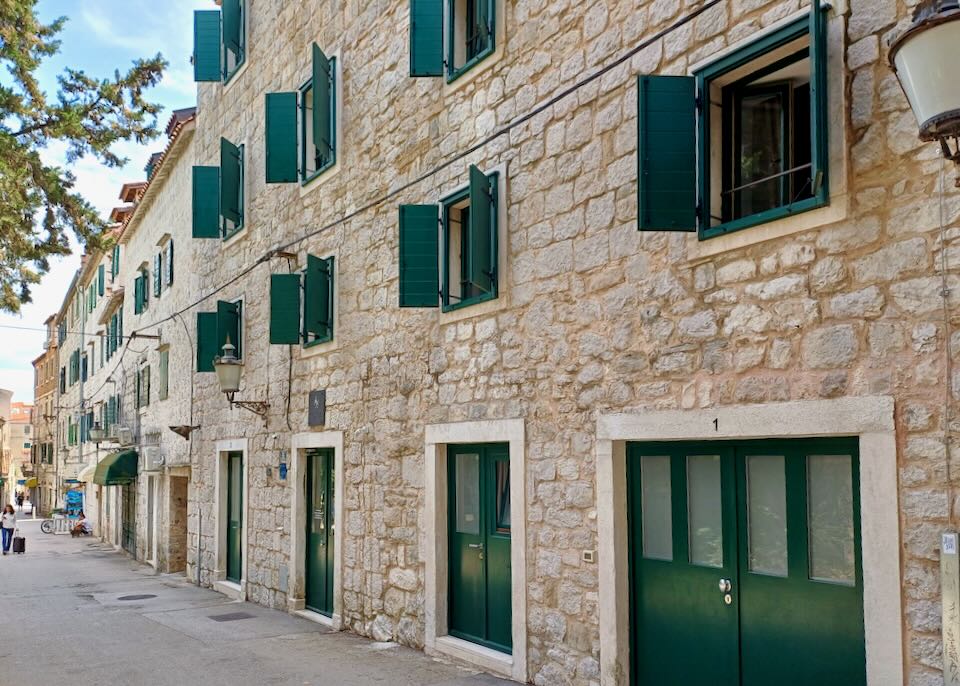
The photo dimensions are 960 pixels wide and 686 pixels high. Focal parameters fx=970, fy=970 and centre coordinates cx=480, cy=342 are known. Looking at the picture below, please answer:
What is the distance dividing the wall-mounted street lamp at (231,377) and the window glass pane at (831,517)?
911cm

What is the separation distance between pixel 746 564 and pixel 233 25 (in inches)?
487

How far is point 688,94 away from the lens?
20.9 ft

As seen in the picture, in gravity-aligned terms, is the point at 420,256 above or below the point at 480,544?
above

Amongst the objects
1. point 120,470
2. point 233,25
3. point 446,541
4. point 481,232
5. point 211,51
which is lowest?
point 120,470

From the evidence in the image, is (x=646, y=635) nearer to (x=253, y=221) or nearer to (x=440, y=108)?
(x=440, y=108)

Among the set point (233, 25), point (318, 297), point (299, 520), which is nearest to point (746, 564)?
point (318, 297)

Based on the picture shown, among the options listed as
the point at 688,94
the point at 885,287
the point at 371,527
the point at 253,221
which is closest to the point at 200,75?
the point at 253,221

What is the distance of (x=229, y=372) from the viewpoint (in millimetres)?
13562

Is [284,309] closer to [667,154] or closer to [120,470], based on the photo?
[667,154]

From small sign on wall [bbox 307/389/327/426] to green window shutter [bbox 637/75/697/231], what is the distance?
632cm

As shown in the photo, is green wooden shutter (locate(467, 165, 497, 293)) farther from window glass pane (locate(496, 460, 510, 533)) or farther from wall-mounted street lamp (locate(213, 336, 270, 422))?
wall-mounted street lamp (locate(213, 336, 270, 422))

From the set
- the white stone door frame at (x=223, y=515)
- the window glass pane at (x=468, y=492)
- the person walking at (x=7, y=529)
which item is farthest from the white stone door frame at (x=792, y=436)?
the person walking at (x=7, y=529)

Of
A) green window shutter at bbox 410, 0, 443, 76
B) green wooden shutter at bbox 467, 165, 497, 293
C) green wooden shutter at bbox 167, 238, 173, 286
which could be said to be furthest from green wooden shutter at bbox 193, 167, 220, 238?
green wooden shutter at bbox 467, 165, 497, 293

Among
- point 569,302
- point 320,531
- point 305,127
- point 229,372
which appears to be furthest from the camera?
point 229,372
